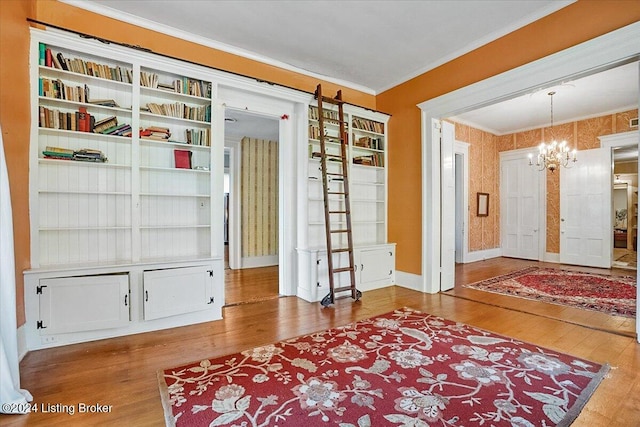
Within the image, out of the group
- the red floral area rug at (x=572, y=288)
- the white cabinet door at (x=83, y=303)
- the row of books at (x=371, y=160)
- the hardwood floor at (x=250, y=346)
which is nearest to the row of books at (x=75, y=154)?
the white cabinet door at (x=83, y=303)

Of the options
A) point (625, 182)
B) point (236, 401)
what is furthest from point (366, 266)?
point (625, 182)

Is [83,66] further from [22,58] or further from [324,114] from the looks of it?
[324,114]

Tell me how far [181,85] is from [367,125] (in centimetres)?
269

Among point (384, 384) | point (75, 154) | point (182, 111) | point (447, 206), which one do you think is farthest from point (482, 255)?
point (75, 154)

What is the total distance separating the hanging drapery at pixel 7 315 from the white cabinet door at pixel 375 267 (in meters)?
3.43

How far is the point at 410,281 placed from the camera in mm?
4496

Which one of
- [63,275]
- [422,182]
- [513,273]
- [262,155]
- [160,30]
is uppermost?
[160,30]

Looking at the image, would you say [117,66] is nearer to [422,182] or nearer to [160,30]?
[160,30]

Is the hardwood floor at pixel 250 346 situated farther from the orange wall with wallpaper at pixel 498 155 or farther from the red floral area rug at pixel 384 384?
the orange wall with wallpaper at pixel 498 155

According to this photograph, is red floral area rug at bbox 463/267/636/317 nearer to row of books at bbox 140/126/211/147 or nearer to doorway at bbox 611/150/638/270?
row of books at bbox 140/126/211/147

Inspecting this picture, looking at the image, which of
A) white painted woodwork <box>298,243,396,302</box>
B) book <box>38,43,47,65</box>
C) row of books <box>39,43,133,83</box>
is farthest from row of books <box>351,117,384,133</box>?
book <box>38,43,47,65</box>

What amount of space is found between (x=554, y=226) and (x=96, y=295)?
843cm

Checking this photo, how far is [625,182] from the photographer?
9.92 metres

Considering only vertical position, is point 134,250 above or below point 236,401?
above
